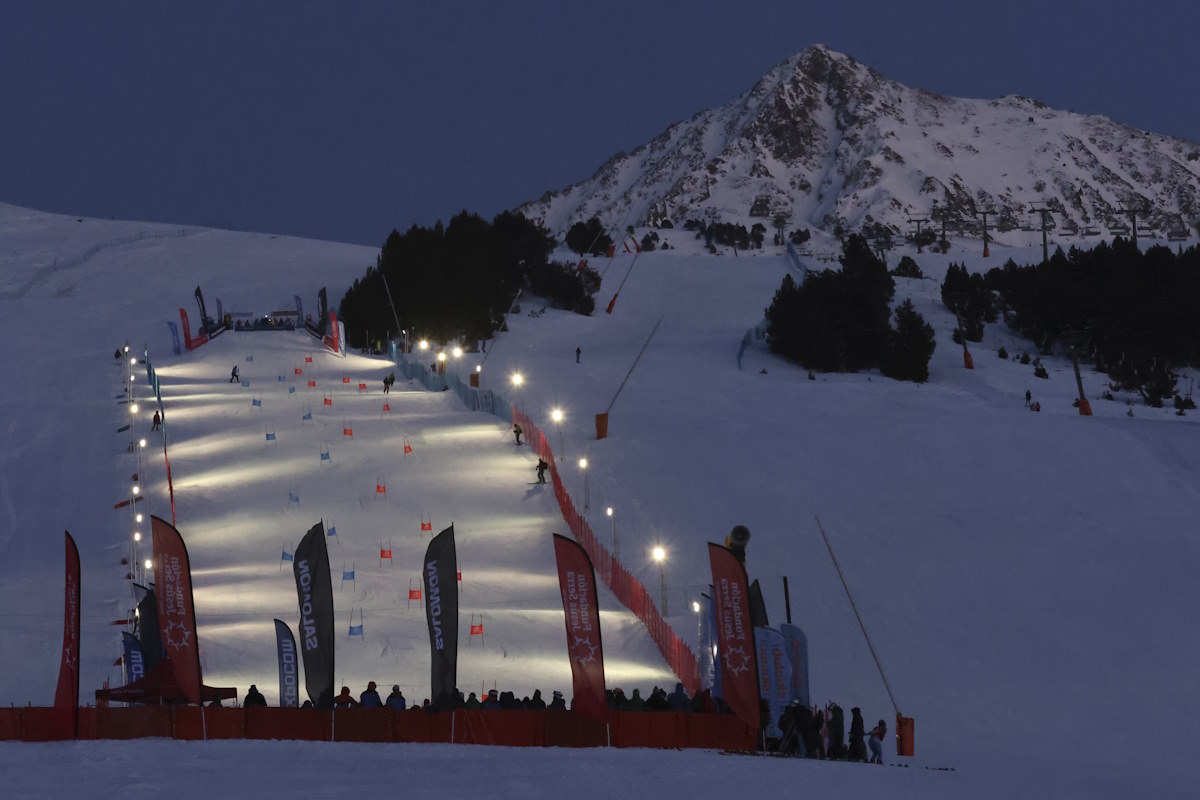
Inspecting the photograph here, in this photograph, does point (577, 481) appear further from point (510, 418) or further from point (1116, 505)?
point (1116, 505)

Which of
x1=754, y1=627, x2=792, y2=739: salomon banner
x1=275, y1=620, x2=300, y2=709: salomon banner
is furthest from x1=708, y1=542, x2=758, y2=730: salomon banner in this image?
x1=275, y1=620, x2=300, y2=709: salomon banner

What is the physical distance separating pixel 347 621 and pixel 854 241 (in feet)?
172

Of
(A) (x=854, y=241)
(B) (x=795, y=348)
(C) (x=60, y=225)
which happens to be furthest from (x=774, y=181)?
(B) (x=795, y=348)

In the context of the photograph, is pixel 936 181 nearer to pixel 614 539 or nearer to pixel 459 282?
pixel 459 282

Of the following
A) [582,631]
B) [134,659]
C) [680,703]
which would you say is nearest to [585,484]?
[134,659]

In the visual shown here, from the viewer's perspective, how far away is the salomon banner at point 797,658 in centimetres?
1769

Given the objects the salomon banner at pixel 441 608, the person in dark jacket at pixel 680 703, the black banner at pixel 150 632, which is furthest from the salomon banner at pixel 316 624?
the person in dark jacket at pixel 680 703

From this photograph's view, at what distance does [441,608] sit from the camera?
645 inches

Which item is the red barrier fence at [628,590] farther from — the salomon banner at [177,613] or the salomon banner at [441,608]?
the salomon banner at [177,613]

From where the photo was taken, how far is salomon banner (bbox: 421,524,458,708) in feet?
53.3

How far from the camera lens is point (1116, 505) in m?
32.0

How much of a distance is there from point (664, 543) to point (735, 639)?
13.1 meters

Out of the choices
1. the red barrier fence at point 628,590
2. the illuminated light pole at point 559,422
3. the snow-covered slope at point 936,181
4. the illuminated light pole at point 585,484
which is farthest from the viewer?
the snow-covered slope at point 936,181

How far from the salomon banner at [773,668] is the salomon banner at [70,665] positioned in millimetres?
7604
